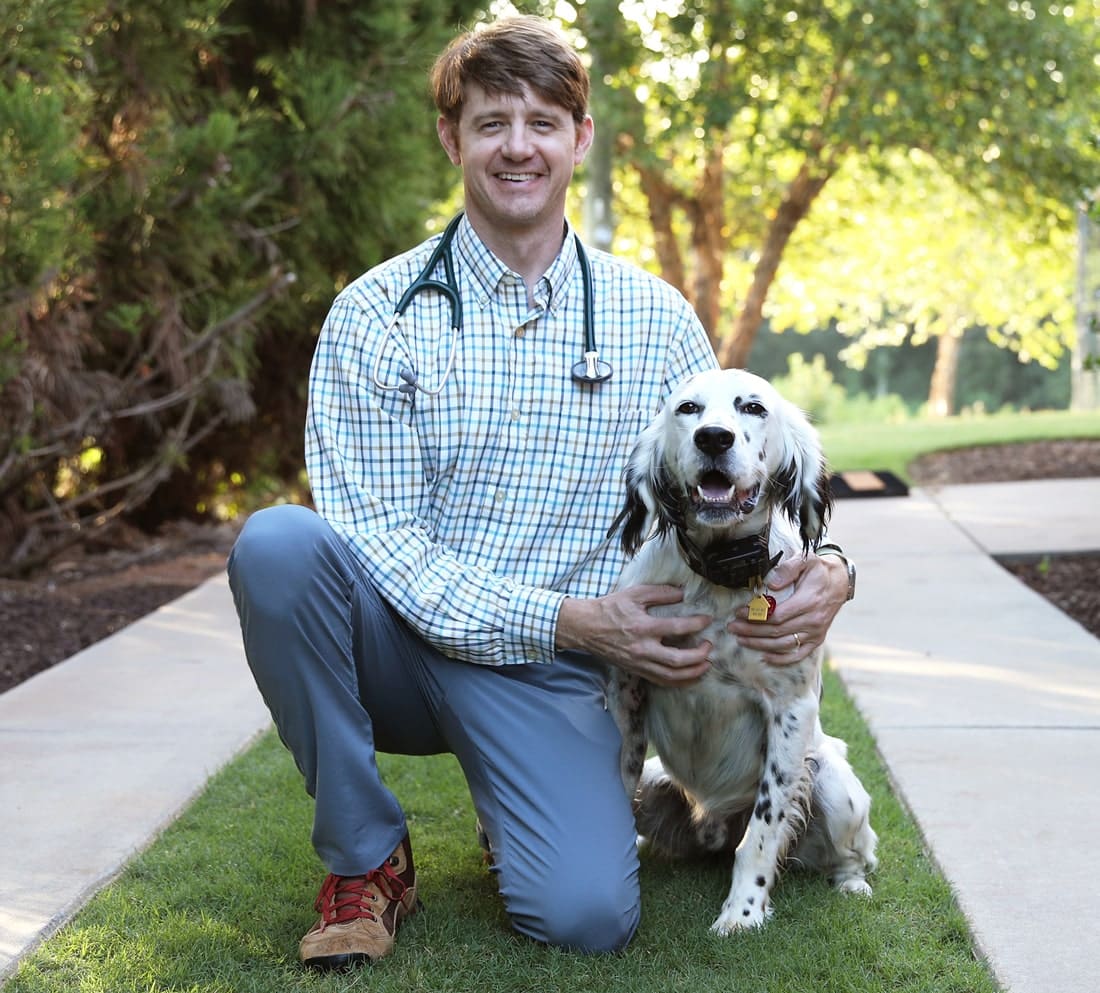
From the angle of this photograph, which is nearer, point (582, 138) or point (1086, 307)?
point (582, 138)

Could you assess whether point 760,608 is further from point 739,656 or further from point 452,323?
point 452,323

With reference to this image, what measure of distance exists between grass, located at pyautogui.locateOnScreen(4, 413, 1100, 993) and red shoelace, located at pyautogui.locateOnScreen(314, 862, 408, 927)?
0.09 m

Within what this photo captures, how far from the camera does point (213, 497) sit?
840cm

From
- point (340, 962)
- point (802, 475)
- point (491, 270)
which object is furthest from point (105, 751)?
point (802, 475)

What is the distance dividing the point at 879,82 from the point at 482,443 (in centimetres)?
996

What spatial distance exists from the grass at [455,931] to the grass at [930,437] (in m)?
7.67

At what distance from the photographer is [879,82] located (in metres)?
11.9

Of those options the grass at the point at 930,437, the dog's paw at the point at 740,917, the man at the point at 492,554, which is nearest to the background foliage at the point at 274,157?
the grass at the point at 930,437

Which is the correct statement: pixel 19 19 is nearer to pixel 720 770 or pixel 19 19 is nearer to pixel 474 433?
pixel 474 433

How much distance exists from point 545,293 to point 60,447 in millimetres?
3643

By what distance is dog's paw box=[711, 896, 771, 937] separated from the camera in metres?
2.74

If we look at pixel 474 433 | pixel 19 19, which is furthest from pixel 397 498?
pixel 19 19

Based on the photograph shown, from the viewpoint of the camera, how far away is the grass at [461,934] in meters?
2.52

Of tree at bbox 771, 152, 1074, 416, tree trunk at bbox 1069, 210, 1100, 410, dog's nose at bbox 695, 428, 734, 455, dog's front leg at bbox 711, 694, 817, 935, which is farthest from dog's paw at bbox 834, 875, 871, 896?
tree trunk at bbox 1069, 210, 1100, 410
